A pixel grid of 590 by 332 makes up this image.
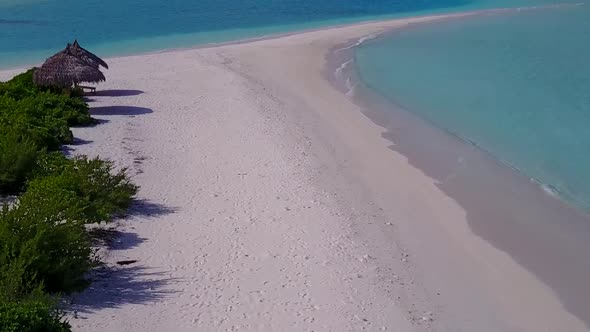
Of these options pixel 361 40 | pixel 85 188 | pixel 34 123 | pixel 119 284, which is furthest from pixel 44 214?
pixel 361 40

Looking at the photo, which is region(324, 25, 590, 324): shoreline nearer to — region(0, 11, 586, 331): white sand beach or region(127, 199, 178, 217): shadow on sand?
region(0, 11, 586, 331): white sand beach

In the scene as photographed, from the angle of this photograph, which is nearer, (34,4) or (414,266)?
(414,266)

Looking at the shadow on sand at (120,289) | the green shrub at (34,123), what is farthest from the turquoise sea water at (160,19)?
the shadow on sand at (120,289)

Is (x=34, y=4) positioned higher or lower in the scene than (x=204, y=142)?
higher

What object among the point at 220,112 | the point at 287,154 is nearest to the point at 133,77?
the point at 220,112

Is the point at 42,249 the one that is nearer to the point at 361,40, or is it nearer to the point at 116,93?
the point at 116,93

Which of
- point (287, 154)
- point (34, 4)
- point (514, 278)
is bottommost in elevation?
point (514, 278)

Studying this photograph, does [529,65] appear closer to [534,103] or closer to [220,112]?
[534,103]
